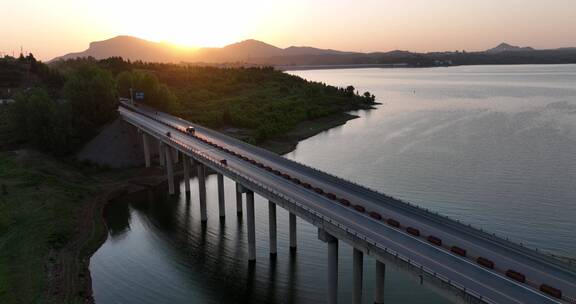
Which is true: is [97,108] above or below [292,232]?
above

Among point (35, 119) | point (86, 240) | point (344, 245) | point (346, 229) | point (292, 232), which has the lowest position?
point (86, 240)

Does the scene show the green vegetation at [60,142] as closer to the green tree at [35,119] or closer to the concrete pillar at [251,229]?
the green tree at [35,119]

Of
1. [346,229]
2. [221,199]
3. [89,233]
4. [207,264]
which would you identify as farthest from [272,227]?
[89,233]

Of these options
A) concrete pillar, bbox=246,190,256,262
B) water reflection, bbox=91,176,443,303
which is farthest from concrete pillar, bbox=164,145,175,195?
concrete pillar, bbox=246,190,256,262

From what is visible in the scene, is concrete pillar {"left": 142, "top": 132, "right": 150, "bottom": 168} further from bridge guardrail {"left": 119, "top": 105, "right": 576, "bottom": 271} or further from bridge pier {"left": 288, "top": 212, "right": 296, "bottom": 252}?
bridge pier {"left": 288, "top": 212, "right": 296, "bottom": 252}

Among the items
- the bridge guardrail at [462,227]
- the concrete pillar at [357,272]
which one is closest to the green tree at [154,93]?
the bridge guardrail at [462,227]

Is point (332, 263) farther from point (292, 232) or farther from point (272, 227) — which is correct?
point (292, 232)
